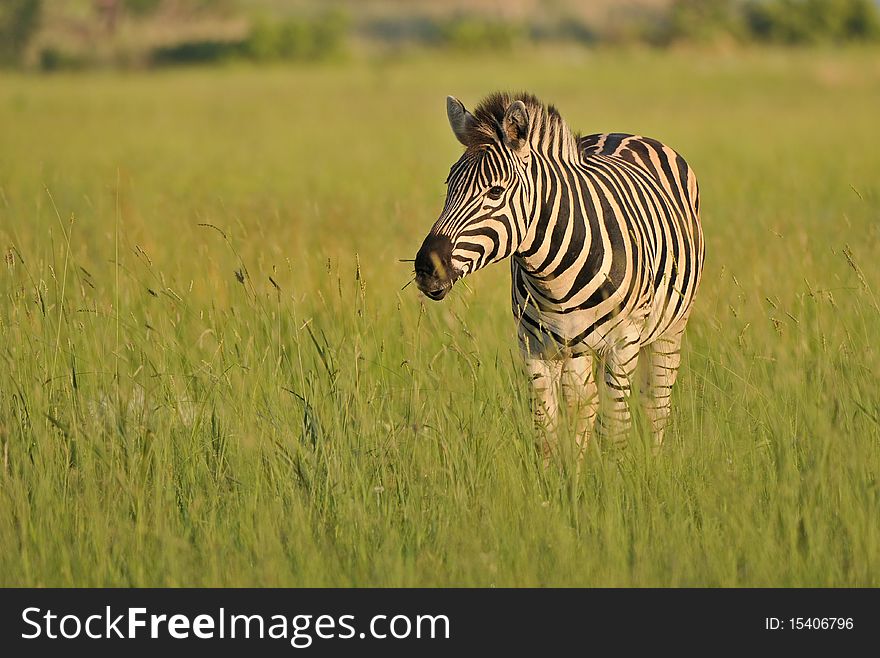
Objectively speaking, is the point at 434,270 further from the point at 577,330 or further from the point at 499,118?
the point at 577,330

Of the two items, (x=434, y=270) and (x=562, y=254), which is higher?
(x=562, y=254)

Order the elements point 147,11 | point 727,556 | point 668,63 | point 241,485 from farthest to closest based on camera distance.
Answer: point 147,11, point 668,63, point 241,485, point 727,556

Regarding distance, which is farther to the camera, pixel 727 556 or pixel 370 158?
pixel 370 158

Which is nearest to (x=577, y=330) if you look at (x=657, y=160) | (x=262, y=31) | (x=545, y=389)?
(x=545, y=389)

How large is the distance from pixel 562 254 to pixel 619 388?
65cm

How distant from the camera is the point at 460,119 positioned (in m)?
4.90

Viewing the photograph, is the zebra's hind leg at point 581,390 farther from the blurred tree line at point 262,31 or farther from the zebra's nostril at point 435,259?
the blurred tree line at point 262,31

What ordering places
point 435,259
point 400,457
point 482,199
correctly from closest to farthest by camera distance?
point 435,259
point 482,199
point 400,457

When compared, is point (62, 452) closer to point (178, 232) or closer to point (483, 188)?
point (483, 188)

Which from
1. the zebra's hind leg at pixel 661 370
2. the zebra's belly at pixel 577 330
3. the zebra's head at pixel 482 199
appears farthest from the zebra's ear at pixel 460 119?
the zebra's hind leg at pixel 661 370
